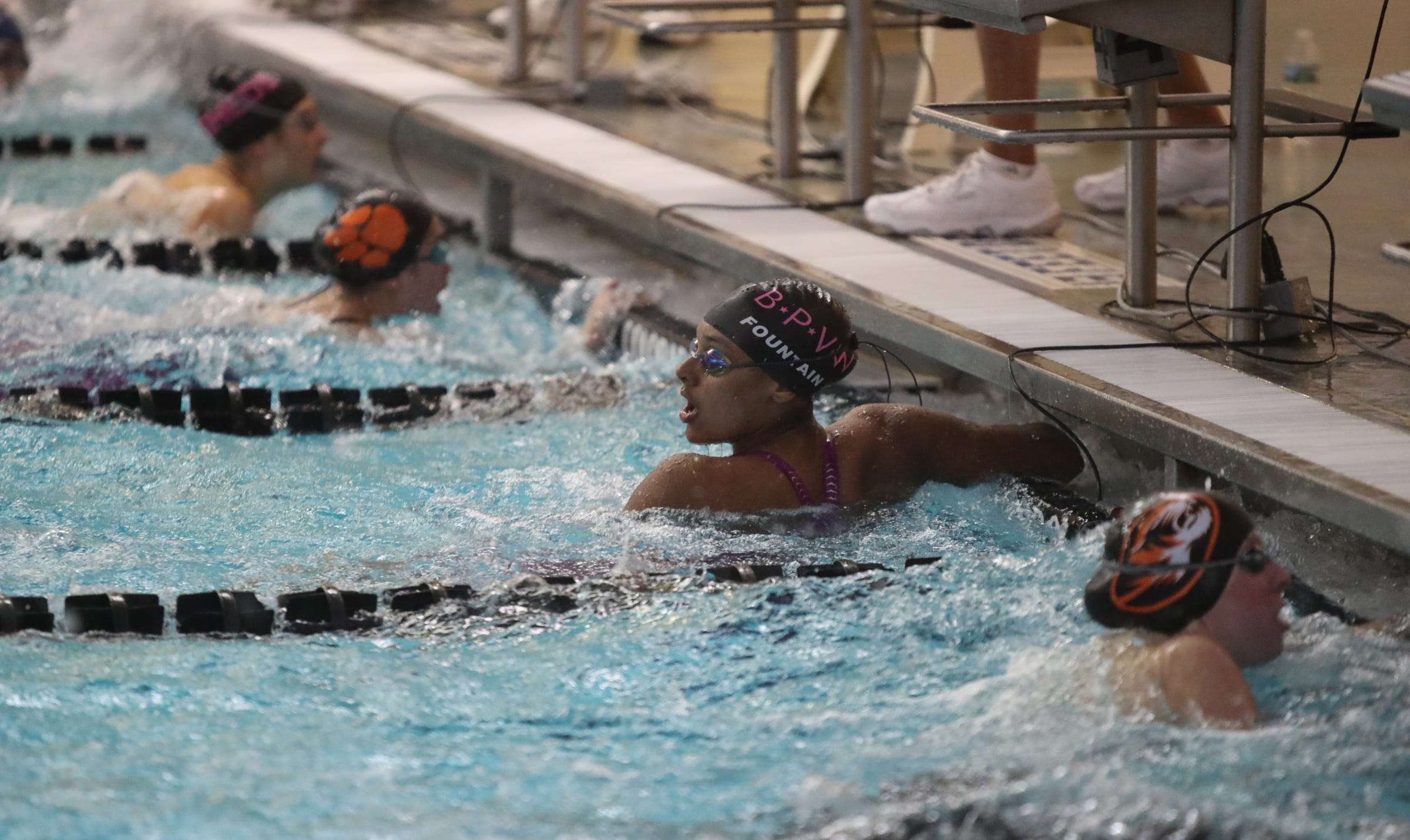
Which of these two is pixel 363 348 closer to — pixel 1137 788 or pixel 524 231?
pixel 524 231

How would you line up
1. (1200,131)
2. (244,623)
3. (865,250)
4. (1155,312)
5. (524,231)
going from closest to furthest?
1. (244,623)
2. (1200,131)
3. (1155,312)
4. (865,250)
5. (524,231)

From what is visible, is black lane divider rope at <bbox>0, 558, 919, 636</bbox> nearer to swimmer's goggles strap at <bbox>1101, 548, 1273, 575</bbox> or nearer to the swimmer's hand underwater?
swimmer's goggles strap at <bbox>1101, 548, 1273, 575</bbox>

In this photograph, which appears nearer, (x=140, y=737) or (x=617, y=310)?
(x=140, y=737)

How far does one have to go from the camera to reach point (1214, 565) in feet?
8.32

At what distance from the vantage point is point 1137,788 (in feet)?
7.79

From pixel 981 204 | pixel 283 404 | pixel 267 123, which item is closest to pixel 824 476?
pixel 283 404

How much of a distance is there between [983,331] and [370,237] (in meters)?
1.92

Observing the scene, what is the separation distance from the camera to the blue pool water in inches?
95.5

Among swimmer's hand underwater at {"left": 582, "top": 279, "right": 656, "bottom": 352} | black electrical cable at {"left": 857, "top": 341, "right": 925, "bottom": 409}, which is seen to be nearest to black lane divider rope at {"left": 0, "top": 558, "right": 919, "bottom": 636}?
black electrical cable at {"left": 857, "top": 341, "right": 925, "bottom": 409}

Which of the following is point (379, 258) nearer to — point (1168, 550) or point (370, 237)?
point (370, 237)

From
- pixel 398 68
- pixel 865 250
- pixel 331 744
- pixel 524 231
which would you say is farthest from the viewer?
pixel 398 68

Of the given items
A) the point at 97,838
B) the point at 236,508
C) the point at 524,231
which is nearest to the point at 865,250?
the point at 236,508

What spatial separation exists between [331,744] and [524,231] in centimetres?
436

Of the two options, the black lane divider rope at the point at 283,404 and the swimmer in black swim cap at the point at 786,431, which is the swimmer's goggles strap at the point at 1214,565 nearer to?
the swimmer in black swim cap at the point at 786,431
